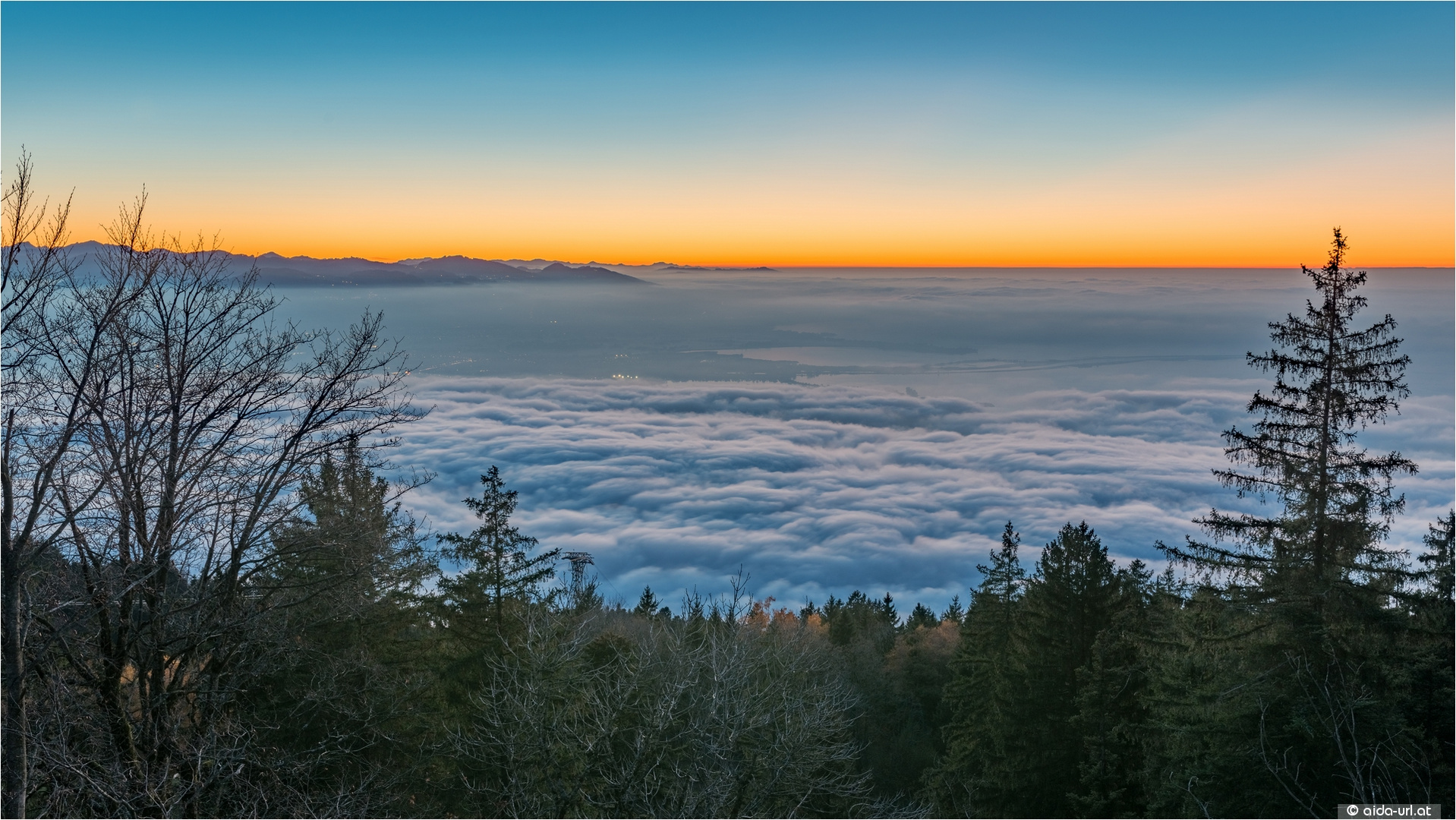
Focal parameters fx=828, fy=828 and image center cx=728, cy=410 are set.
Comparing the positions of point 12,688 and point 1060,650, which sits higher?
point 12,688

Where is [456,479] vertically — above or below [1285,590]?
below

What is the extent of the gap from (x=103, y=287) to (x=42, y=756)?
5.36m

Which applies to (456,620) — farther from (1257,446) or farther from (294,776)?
(1257,446)

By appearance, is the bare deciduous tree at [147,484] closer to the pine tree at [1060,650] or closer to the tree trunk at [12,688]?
the tree trunk at [12,688]

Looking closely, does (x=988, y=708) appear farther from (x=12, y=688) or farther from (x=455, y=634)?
(x=12, y=688)

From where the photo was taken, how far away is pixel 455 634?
1866 cm

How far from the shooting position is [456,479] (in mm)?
150750

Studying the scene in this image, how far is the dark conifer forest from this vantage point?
9602 millimetres

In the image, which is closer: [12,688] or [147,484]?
[12,688]

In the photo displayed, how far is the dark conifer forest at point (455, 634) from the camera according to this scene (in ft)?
31.5

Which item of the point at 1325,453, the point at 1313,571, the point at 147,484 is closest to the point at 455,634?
the point at 147,484

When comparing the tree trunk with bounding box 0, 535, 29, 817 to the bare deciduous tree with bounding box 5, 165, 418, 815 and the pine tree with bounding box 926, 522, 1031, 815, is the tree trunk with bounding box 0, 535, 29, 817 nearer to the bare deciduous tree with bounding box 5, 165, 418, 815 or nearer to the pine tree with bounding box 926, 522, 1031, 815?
the bare deciduous tree with bounding box 5, 165, 418, 815

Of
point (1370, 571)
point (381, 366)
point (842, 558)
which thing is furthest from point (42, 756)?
point (842, 558)

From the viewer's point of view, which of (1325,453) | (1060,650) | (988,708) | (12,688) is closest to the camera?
(12,688)
